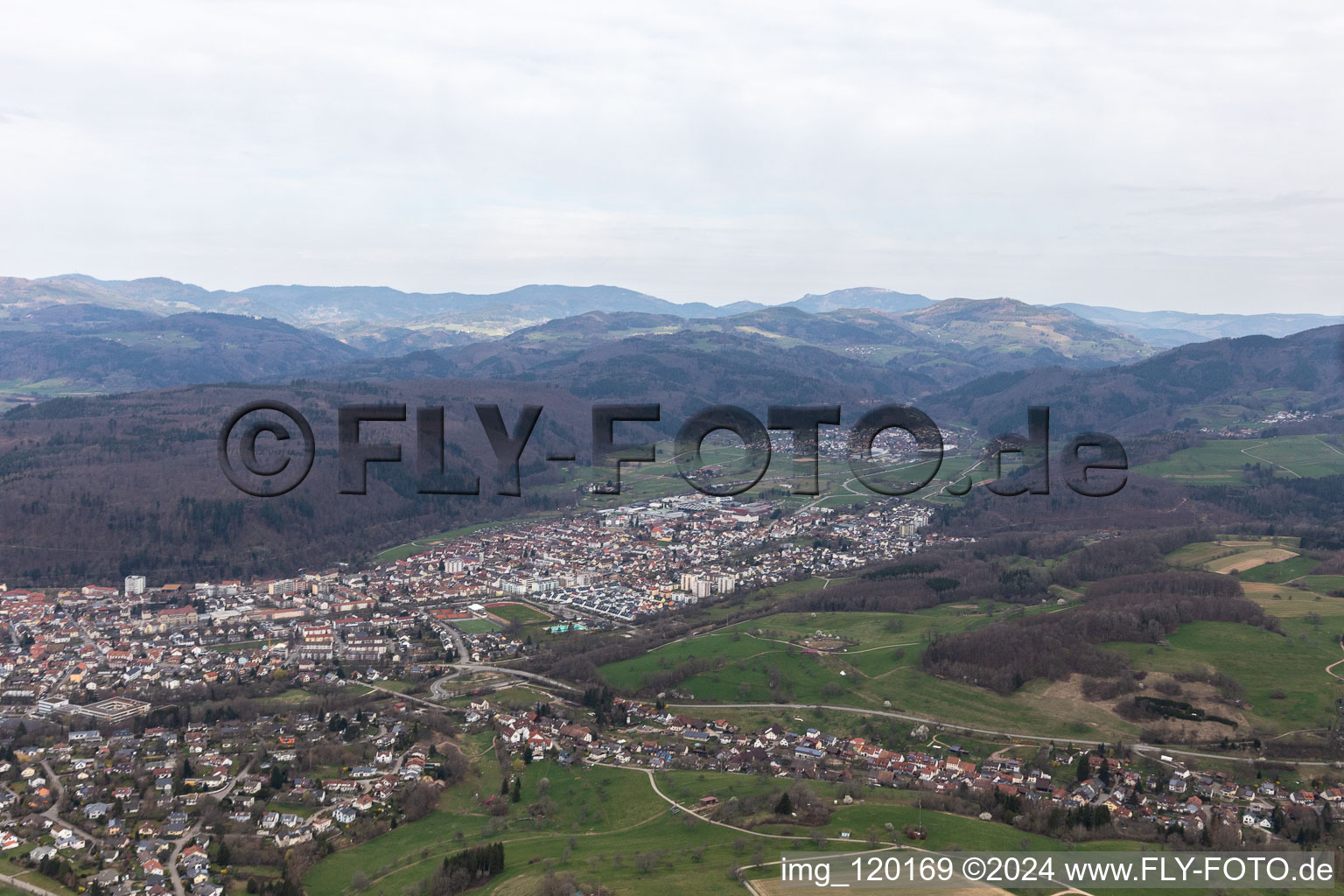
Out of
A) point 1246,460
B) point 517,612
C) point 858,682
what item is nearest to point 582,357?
point 1246,460

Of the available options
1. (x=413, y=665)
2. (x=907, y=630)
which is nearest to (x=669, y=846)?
(x=413, y=665)

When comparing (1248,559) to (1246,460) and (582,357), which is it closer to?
(1246,460)

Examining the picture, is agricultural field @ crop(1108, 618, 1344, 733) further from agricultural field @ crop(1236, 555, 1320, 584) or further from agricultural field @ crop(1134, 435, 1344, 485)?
agricultural field @ crop(1134, 435, 1344, 485)

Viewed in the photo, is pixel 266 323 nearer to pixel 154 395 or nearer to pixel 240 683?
pixel 154 395

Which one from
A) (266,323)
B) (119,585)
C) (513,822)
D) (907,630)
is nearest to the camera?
(513,822)

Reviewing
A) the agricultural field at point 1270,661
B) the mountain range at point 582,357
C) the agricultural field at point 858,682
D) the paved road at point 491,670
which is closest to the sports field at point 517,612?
the paved road at point 491,670

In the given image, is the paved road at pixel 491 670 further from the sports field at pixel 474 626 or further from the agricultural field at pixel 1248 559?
the agricultural field at pixel 1248 559
